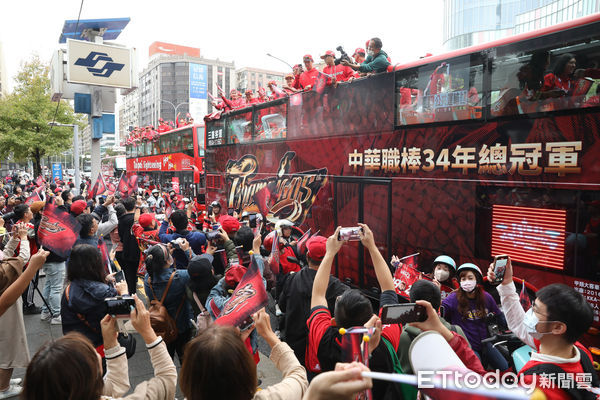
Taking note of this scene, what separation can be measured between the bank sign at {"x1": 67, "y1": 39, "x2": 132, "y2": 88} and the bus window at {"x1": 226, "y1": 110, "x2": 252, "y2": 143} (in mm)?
6539

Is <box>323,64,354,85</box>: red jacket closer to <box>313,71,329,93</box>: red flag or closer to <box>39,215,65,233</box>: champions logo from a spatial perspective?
<box>313,71,329,93</box>: red flag

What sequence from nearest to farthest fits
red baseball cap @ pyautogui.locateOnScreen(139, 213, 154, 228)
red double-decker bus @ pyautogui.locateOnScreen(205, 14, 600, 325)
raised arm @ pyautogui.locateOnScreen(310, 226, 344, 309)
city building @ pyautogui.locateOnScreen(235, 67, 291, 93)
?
raised arm @ pyautogui.locateOnScreen(310, 226, 344, 309), red double-decker bus @ pyautogui.locateOnScreen(205, 14, 600, 325), red baseball cap @ pyautogui.locateOnScreen(139, 213, 154, 228), city building @ pyautogui.locateOnScreen(235, 67, 291, 93)

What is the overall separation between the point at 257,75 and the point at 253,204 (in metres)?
102

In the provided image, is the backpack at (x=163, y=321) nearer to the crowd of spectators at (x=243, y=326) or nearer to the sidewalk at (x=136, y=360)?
the crowd of spectators at (x=243, y=326)

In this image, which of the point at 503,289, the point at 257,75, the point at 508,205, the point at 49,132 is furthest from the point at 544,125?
the point at 257,75

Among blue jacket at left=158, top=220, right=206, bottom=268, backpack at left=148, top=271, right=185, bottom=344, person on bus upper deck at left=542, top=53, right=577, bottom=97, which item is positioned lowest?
backpack at left=148, top=271, right=185, bottom=344

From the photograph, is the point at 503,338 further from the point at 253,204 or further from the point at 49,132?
the point at 49,132

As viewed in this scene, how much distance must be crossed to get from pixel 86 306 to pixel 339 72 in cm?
572

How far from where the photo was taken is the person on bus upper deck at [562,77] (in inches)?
149

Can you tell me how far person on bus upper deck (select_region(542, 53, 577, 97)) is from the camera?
3.79 meters

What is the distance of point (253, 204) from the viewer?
943 centimetres

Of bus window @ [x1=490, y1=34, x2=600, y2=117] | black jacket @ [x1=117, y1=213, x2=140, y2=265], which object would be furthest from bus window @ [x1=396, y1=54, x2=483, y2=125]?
black jacket @ [x1=117, y1=213, x2=140, y2=265]

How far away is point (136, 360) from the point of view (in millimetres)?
4820

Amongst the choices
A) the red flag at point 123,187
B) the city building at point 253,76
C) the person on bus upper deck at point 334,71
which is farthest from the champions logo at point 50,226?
the city building at point 253,76
